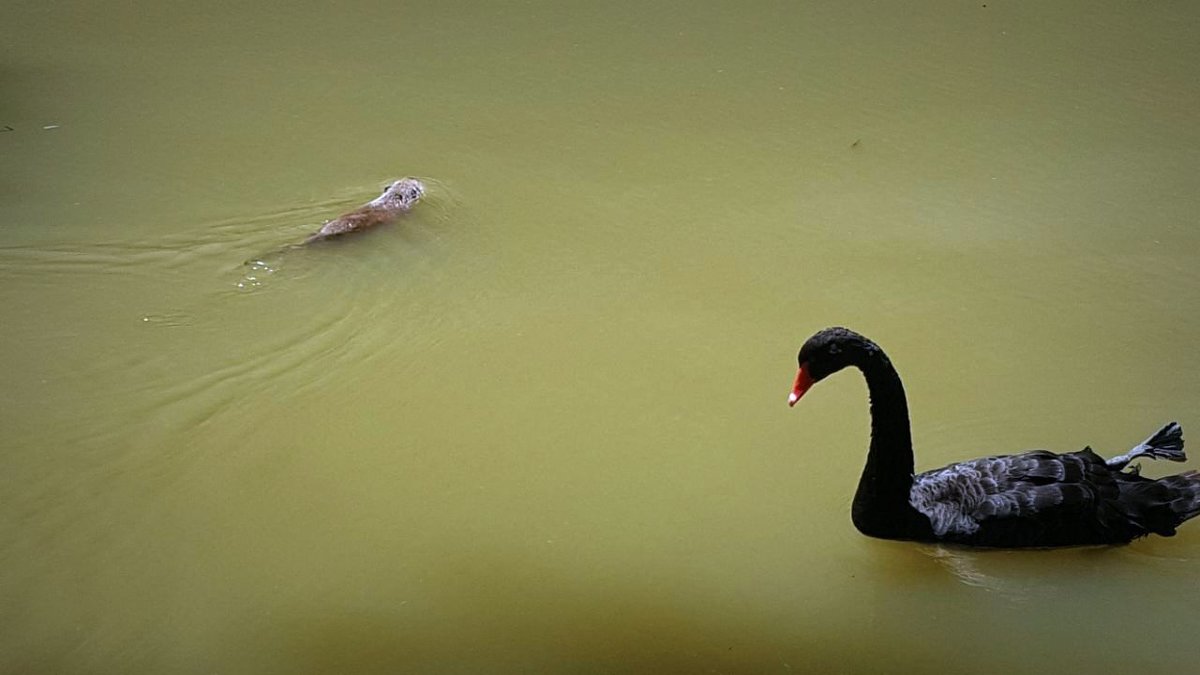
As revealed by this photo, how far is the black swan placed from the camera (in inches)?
105

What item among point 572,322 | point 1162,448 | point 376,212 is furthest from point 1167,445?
point 376,212

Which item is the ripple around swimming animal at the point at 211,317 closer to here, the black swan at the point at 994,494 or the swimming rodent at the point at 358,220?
the swimming rodent at the point at 358,220

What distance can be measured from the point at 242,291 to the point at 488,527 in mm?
1281

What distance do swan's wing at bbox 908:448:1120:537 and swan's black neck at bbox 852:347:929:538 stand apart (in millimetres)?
71

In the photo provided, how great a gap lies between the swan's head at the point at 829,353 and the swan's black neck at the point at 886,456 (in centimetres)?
2

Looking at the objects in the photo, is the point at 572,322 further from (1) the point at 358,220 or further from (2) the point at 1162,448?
(2) the point at 1162,448

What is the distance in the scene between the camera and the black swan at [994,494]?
8.72 feet

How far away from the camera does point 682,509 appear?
2.82 metres

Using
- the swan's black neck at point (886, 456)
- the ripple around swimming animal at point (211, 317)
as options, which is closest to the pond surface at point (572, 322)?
Answer: the ripple around swimming animal at point (211, 317)

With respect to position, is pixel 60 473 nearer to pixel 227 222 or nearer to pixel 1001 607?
pixel 227 222

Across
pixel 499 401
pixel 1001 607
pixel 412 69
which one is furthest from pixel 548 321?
pixel 412 69

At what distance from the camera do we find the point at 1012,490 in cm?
269

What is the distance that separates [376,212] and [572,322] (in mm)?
805

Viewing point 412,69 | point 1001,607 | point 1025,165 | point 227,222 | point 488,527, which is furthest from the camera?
point 412,69
